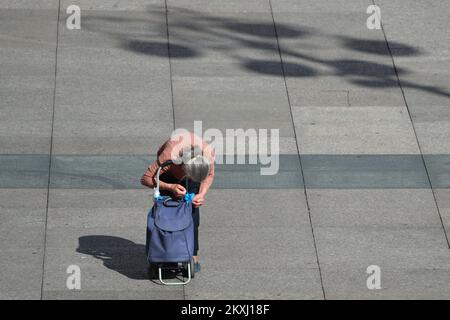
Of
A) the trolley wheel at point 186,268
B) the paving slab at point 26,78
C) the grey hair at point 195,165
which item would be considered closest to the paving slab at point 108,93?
the paving slab at point 26,78

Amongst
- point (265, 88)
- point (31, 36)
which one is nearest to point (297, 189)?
point (265, 88)

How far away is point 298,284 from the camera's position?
9.42 meters

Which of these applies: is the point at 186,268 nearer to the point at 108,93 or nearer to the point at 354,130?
the point at 354,130

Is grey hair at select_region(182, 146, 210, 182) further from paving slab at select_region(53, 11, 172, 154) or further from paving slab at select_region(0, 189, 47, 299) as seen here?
paving slab at select_region(53, 11, 172, 154)

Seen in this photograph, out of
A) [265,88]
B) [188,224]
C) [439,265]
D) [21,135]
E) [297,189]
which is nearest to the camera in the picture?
[188,224]

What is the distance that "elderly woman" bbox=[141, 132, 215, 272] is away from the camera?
888 cm

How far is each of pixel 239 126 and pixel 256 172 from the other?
86 cm

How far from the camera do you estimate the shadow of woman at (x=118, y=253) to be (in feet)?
31.3

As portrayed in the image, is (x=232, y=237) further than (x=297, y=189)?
No

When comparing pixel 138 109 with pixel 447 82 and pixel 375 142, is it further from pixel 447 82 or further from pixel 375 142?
pixel 447 82

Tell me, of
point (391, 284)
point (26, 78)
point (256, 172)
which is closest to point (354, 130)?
point (256, 172)

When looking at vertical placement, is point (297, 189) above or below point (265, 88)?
below

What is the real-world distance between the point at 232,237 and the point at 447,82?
13.3 feet

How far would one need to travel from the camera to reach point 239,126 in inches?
464
